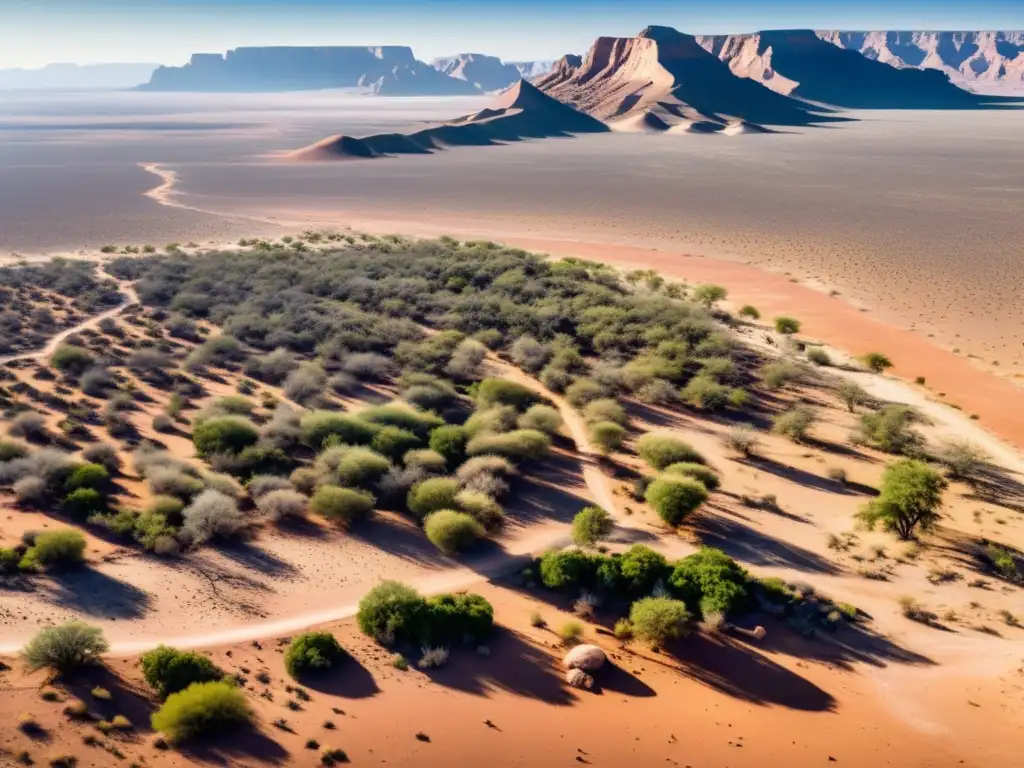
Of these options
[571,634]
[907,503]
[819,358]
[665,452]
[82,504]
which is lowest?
[571,634]

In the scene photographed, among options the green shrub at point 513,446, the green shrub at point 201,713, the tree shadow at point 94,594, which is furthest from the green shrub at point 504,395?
the green shrub at point 201,713

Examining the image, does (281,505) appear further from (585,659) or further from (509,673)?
(585,659)

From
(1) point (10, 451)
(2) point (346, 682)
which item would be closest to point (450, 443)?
(2) point (346, 682)

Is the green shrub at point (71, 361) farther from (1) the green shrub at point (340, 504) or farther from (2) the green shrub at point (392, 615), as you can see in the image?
(2) the green shrub at point (392, 615)

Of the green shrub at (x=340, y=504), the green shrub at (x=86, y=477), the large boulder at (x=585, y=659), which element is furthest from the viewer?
the green shrub at (x=86, y=477)

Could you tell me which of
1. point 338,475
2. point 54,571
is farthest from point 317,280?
point 54,571
